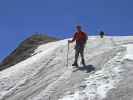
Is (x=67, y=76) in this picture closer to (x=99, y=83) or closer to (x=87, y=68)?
(x=87, y=68)

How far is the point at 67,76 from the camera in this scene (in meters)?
21.2

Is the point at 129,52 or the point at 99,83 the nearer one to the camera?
the point at 99,83

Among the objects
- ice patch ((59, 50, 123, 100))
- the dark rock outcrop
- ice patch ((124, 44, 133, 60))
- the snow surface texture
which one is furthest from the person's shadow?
the dark rock outcrop

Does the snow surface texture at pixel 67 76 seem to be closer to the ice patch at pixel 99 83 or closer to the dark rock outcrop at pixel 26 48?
the ice patch at pixel 99 83

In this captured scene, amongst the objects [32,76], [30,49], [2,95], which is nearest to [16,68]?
[32,76]

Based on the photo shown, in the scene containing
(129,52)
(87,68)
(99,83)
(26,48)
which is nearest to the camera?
(99,83)

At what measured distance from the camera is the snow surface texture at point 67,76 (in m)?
18.8

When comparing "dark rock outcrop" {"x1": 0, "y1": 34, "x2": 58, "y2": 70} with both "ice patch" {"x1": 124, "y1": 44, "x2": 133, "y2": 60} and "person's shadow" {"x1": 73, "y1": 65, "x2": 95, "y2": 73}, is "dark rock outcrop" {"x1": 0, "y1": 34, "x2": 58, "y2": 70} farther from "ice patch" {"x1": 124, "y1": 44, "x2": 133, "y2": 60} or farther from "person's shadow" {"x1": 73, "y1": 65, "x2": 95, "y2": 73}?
"person's shadow" {"x1": 73, "y1": 65, "x2": 95, "y2": 73}

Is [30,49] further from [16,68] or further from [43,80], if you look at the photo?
[43,80]

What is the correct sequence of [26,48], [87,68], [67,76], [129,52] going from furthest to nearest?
1. [26,48]
2. [129,52]
3. [87,68]
4. [67,76]

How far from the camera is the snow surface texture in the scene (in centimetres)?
1875

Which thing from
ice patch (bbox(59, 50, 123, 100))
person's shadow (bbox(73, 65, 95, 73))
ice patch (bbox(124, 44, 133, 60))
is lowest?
ice patch (bbox(59, 50, 123, 100))

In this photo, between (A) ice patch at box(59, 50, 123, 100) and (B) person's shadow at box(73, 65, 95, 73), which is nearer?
(A) ice patch at box(59, 50, 123, 100)

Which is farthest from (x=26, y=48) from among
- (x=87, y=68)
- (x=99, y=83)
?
(x=99, y=83)
